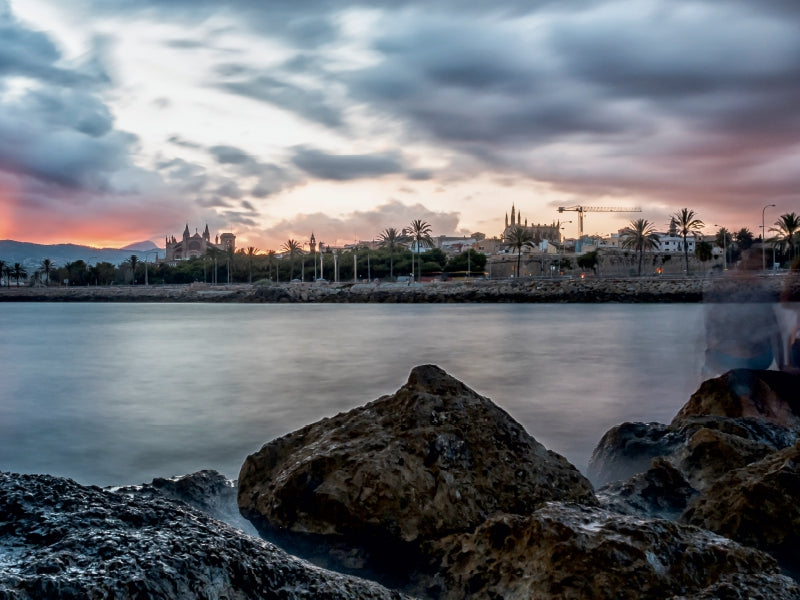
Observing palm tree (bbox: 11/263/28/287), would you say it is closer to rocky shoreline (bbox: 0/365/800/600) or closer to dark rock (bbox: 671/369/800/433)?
dark rock (bbox: 671/369/800/433)

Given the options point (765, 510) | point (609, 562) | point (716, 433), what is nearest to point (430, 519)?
point (609, 562)

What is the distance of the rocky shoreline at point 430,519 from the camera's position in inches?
76.4

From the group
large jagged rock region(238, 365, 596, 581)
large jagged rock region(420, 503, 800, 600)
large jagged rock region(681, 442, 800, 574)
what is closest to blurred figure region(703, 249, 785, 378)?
large jagged rock region(681, 442, 800, 574)

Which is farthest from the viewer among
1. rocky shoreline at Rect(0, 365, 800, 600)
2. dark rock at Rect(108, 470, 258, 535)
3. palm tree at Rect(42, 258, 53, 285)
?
palm tree at Rect(42, 258, 53, 285)

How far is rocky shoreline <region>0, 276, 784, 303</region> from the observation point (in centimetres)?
8429

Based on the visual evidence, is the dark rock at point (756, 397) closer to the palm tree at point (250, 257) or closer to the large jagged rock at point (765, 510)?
the large jagged rock at point (765, 510)

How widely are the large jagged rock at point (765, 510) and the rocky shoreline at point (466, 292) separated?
2885 inches

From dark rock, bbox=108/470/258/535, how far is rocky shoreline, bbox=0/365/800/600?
16mm

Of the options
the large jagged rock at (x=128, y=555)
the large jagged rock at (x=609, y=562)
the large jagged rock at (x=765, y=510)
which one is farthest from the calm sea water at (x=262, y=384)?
the large jagged rock at (x=128, y=555)

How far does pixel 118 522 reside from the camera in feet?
7.06

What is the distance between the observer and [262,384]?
19.9 meters

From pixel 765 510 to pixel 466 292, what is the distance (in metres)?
87.1

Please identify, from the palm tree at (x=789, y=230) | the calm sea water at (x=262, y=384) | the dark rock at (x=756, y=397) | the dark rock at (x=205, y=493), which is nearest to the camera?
the dark rock at (x=205, y=493)

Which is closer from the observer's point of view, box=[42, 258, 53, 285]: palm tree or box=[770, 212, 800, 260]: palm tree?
box=[770, 212, 800, 260]: palm tree
